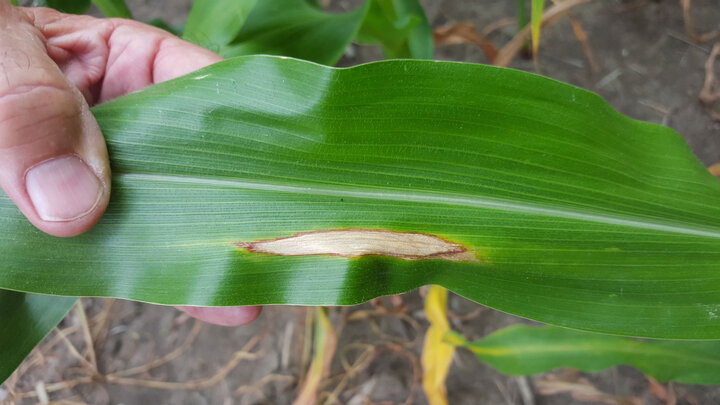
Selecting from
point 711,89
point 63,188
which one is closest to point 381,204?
point 63,188

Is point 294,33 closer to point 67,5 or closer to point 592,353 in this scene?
point 67,5

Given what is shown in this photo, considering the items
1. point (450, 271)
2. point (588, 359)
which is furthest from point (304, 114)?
point (588, 359)

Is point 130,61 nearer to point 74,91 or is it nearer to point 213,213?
point 74,91

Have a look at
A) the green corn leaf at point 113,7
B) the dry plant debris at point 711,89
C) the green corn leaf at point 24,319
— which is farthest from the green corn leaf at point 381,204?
the dry plant debris at point 711,89

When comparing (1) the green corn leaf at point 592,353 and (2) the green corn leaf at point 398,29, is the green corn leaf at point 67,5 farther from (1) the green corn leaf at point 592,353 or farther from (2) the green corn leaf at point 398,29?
(1) the green corn leaf at point 592,353

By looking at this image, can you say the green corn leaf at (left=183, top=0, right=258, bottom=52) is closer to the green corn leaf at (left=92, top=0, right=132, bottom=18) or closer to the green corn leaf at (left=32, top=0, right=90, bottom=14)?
the green corn leaf at (left=92, top=0, right=132, bottom=18)
